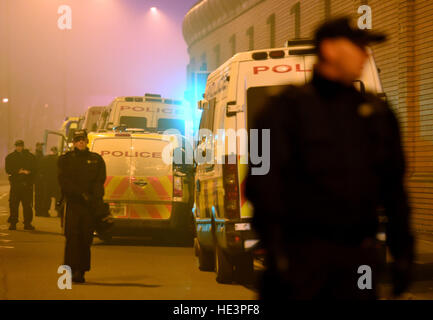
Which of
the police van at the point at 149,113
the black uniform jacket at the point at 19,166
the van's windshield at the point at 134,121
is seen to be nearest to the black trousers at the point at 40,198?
the police van at the point at 149,113

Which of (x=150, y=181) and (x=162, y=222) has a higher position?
(x=150, y=181)

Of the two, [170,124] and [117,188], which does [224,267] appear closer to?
[117,188]

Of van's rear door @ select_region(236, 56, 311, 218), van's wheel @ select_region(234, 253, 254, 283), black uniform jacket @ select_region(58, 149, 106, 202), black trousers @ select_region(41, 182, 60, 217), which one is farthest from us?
black trousers @ select_region(41, 182, 60, 217)

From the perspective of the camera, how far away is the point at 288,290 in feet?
12.1

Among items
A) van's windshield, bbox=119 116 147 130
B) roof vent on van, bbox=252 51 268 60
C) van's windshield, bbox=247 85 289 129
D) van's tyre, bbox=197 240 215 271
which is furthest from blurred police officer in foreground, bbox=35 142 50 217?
roof vent on van, bbox=252 51 268 60

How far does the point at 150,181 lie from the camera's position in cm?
1592

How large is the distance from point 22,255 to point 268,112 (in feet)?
34.9

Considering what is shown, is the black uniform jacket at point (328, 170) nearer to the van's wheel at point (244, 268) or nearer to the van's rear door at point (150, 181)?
the van's wheel at point (244, 268)

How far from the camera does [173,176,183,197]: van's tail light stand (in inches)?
624

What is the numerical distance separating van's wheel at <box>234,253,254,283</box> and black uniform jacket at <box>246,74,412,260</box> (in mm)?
5821

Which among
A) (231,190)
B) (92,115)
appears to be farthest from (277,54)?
(92,115)

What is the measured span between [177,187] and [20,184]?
16.2 ft

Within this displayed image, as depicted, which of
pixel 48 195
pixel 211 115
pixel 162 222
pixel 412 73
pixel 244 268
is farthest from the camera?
pixel 48 195

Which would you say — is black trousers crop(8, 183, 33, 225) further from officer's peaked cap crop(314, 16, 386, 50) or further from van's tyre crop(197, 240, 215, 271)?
officer's peaked cap crop(314, 16, 386, 50)
